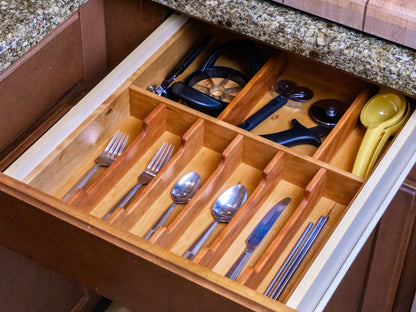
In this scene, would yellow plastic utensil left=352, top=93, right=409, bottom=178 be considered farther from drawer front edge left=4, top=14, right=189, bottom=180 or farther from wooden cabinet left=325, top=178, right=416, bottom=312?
drawer front edge left=4, top=14, right=189, bottom=180

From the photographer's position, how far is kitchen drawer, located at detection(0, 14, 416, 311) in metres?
0.95

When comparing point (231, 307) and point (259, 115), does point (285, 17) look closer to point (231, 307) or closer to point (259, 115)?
point (259, 115)

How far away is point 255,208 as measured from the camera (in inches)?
45.0

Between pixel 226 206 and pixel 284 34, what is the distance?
30 cm

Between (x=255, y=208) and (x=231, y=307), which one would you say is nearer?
(x=231, y=307)

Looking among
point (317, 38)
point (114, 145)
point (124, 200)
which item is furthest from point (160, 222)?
point (317, 38)

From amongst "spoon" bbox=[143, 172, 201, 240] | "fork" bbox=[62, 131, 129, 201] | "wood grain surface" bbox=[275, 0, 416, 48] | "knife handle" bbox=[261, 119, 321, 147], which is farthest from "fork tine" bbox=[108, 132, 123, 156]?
"wood grain surface" bbox=[275, 0, 416, 48]

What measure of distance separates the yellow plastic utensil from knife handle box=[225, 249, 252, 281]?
0.80 ft

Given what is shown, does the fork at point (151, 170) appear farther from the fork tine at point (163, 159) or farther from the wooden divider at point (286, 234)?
the wooden divider at point (286, 234)

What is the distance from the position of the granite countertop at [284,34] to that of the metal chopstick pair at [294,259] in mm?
257

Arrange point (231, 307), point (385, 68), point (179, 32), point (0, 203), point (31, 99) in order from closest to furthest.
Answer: point (231, 307) → point (0, 203) → point (385, 68) → point (31, 99) → point (179, 32)

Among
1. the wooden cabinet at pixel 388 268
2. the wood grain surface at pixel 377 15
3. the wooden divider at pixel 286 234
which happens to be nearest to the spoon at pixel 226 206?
the wooden divider at pixel 286 234

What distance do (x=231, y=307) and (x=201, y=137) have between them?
412 millimetres

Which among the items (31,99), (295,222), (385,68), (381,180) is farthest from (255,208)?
(31,99)
